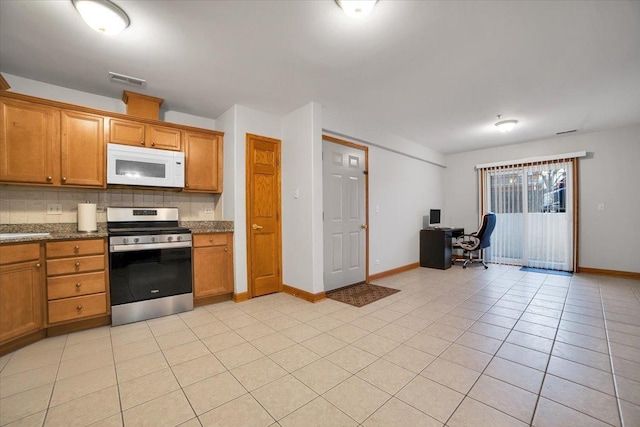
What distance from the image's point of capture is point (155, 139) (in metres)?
3.29

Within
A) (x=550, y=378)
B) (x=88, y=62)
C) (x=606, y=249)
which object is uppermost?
(x=88, y=62)

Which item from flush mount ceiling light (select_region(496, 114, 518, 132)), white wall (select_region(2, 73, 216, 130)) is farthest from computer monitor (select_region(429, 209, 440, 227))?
white wall (select_region(2, 73, 216, 130))

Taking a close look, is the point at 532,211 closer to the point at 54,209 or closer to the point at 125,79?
the point at 125,79

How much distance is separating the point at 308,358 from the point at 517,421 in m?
1.36

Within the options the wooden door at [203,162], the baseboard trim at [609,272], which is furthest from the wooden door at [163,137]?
the baseboard trim at [609,272]

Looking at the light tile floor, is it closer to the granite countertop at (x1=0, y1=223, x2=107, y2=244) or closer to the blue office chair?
the granite countertop at (x1=0, y1=223, x2=107, y2=244)

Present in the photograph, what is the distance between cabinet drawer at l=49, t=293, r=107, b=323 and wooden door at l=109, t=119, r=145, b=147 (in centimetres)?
169

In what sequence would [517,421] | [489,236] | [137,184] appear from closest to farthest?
[517,421] → [137,184] → [489,236]

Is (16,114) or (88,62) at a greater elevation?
(88,62)

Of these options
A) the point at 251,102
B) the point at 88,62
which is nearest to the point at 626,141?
the point at 251,102

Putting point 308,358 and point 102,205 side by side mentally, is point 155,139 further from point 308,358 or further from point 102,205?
point 308,358

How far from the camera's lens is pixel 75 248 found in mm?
2625

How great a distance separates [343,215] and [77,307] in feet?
10.7

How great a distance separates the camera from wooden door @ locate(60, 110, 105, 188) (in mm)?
2793
